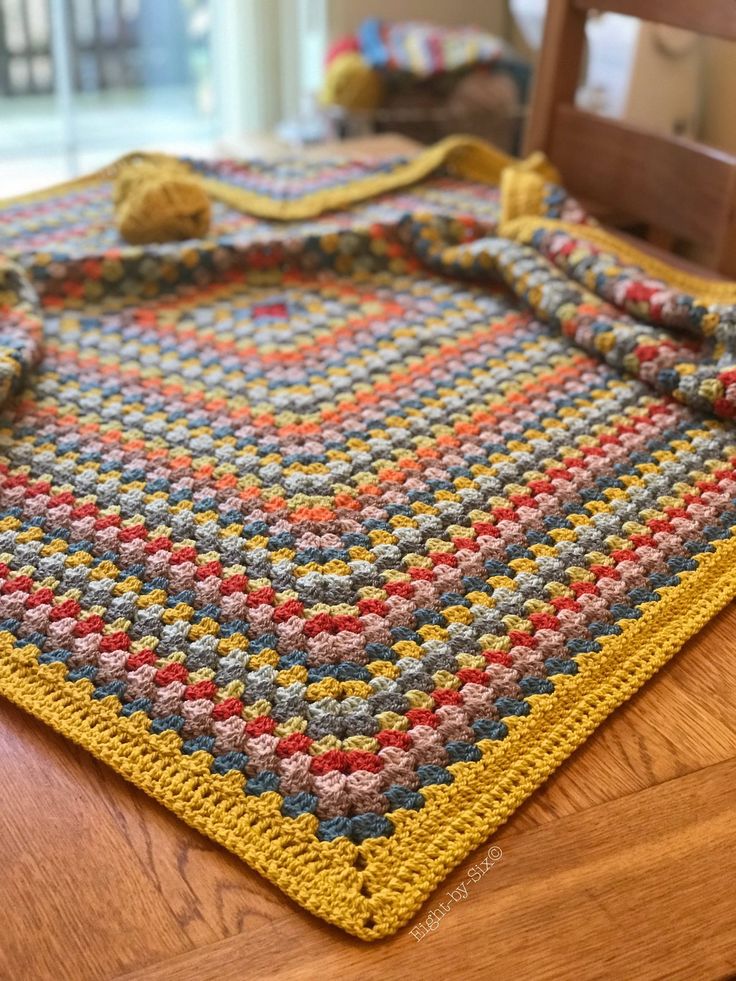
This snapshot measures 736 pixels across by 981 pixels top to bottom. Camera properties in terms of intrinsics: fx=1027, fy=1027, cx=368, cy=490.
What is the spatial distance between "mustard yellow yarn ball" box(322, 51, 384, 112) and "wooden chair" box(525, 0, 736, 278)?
1.86 feet

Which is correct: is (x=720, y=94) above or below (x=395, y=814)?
above

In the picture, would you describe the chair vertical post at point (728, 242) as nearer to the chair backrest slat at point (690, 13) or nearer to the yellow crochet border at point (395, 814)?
the chair backrest slat at point (690, 13)

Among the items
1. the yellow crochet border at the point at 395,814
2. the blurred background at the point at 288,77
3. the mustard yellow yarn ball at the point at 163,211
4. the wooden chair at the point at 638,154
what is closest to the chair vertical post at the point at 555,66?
the wooden chair at the point at 638,154

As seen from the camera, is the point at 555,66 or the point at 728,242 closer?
the point at 728,242

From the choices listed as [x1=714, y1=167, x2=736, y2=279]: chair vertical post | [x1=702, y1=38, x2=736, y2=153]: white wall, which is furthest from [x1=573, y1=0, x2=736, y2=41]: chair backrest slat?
[x1=702, y1=38, x2=736, y2=153]: white wall

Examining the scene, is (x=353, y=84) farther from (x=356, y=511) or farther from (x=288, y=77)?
(x=356, y=511)

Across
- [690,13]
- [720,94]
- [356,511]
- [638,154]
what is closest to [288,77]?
[720,94]

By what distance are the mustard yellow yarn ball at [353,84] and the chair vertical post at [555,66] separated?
0.57 m

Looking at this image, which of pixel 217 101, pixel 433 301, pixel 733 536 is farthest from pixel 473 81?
pixel 733 536

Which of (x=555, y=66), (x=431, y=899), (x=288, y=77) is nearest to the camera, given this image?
(x=431, y=899)

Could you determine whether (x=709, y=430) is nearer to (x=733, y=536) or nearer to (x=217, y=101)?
(x=733, y=536)

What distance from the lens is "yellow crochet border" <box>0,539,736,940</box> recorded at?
0.58m

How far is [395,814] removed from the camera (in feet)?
2.01

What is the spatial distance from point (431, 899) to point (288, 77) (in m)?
2.25
